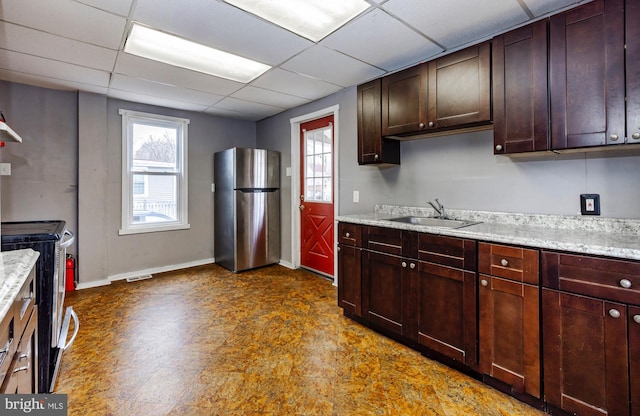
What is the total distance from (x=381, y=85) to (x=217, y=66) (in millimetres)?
1714

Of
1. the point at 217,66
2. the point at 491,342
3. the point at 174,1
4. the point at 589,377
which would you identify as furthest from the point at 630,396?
the point at 217,66

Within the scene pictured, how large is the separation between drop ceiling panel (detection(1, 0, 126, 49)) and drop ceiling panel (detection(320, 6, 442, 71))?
1602 millimetres

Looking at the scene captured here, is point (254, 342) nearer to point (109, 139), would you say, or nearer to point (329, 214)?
point (329, 214)

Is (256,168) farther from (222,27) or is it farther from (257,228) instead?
(222,27)

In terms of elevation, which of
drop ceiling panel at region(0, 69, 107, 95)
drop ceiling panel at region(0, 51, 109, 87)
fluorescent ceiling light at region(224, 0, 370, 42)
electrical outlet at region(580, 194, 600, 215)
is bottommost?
electrical outlet at region(580, 194, 600, 215)

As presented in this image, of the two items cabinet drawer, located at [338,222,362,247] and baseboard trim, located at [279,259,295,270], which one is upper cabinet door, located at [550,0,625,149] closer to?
cabinet drawer, located at [338,222,362,247]

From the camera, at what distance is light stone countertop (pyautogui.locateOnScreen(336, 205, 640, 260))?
1496 millimetres

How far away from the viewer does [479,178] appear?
2.51m

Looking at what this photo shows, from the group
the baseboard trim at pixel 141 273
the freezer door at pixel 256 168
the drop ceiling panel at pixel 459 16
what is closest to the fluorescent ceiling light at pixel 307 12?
the drop ceiling panel at pixel 459 16

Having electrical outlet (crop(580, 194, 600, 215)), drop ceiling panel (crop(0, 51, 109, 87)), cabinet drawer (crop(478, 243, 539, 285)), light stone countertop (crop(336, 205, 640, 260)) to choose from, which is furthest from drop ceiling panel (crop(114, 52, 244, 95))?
electrical outlet (crop(580, 194, 600, 215))

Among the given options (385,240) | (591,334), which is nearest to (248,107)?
(385,240)

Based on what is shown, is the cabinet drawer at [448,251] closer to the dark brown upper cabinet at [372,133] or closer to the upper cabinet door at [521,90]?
the upper cabinet door at [521,90]

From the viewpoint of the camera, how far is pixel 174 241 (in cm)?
459

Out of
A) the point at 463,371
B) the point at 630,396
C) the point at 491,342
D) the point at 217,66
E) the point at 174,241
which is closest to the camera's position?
the point at 630,396
